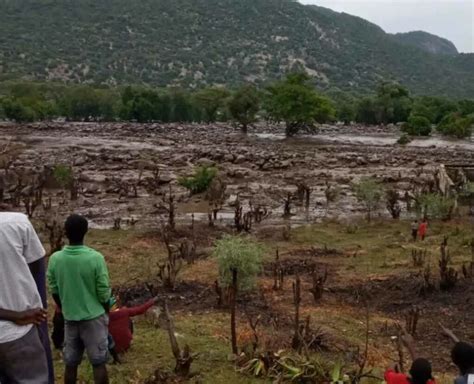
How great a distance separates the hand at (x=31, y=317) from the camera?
12.5ft

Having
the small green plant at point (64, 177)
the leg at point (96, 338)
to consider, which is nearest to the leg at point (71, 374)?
the leg at point (96, 338)

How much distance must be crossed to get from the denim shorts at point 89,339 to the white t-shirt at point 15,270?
4.01 feet

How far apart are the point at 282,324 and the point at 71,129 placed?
1798 inches

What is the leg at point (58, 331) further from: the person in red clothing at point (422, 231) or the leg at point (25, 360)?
the person in red clothing at point (422, 231)

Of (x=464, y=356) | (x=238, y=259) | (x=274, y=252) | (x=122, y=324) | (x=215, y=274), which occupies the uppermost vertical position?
(x=464, y=356)

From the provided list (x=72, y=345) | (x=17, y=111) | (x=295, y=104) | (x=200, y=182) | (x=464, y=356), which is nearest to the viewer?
(x=464, y=356)

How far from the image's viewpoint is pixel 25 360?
3.82m

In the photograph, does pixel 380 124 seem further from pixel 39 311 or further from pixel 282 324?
pixel 39 311

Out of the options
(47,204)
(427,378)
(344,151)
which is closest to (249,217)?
(47,204)

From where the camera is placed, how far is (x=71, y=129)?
2035 inches

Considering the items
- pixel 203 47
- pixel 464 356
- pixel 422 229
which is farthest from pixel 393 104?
pixel 464 356

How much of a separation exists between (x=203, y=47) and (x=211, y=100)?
61.1 metres

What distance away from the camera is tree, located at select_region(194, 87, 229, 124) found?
63894mm

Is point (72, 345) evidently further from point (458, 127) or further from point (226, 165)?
point (458, 127)
